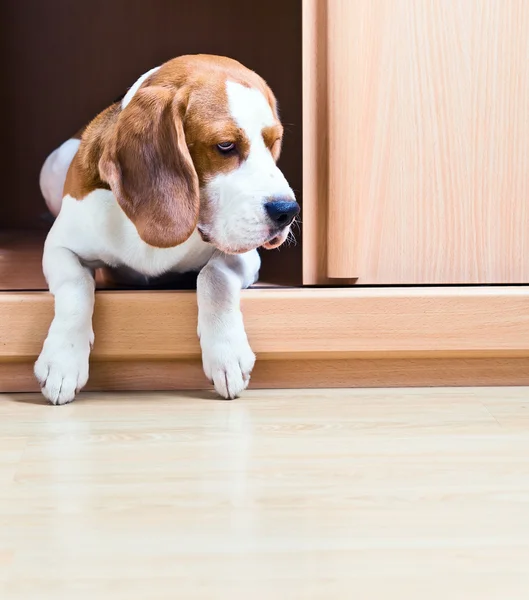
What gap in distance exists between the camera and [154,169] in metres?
1.16

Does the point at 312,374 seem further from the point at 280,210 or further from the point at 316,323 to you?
the point at 280,210

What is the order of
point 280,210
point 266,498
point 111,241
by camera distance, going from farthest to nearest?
point 111,241 < point 280,210 < point 266,498

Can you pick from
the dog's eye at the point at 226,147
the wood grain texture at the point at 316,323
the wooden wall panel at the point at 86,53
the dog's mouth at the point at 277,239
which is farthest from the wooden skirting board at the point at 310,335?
the wooden wall panel at the point at 86,53

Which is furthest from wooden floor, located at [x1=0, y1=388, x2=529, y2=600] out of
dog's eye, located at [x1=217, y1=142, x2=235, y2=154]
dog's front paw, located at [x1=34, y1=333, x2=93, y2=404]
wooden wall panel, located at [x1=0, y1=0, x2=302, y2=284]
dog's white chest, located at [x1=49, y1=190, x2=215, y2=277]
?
wooden wall panel, located at [x1=0, y1=0, x2=302, y2=284]

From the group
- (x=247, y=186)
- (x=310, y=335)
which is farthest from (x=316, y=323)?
(x=247, y=186)

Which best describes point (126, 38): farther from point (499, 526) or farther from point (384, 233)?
point (499, 526)

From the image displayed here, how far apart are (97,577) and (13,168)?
173cm

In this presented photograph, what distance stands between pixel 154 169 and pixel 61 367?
0.33m

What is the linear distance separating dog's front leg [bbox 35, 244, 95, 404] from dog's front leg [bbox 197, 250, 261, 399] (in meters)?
0.18

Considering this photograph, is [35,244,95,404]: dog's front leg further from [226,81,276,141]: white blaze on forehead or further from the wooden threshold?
[226,81,276,141]: white blaze on forehead

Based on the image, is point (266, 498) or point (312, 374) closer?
point (266, 498)

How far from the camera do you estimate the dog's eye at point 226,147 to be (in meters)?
1.16

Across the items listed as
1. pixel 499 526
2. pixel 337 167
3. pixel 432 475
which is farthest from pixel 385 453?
pixel 337 167

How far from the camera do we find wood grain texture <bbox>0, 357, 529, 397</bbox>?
1.30 m
